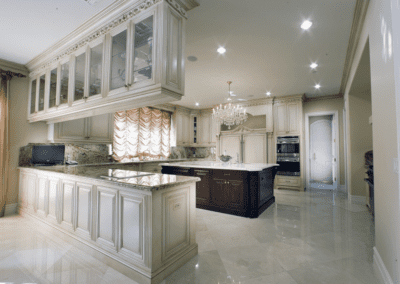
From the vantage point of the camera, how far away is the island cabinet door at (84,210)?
7.59ft

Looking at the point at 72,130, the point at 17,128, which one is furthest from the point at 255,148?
the point at 17,128

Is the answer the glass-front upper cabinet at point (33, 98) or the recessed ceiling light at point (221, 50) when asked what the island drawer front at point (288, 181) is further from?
the glass-front upper cabinet at point (33, 98)

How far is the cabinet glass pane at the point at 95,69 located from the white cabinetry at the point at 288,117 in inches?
208

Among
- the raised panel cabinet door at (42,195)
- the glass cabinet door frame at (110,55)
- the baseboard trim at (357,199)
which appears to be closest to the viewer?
the glass cabinet door frame at (110,55)

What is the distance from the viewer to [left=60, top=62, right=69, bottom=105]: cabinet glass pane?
311 cm

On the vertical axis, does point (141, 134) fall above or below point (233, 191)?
above

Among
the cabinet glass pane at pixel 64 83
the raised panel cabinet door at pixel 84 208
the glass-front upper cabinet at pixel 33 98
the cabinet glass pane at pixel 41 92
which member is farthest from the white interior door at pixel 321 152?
the glass-front upper cabinet at pixel 33 98

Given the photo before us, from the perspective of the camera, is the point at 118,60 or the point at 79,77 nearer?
the point at 118,60

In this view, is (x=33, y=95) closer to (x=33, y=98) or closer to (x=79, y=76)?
(x=33, y=98)

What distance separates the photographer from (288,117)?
6.10m

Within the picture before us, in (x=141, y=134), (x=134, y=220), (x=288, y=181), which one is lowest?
(x=288, y=181)

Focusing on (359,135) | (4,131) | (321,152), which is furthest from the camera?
(321,152)

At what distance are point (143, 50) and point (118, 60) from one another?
1.42 feet

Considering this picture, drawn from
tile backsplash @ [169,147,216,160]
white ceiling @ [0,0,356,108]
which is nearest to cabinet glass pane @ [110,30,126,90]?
white ceiling @ [0,0,356,108]
